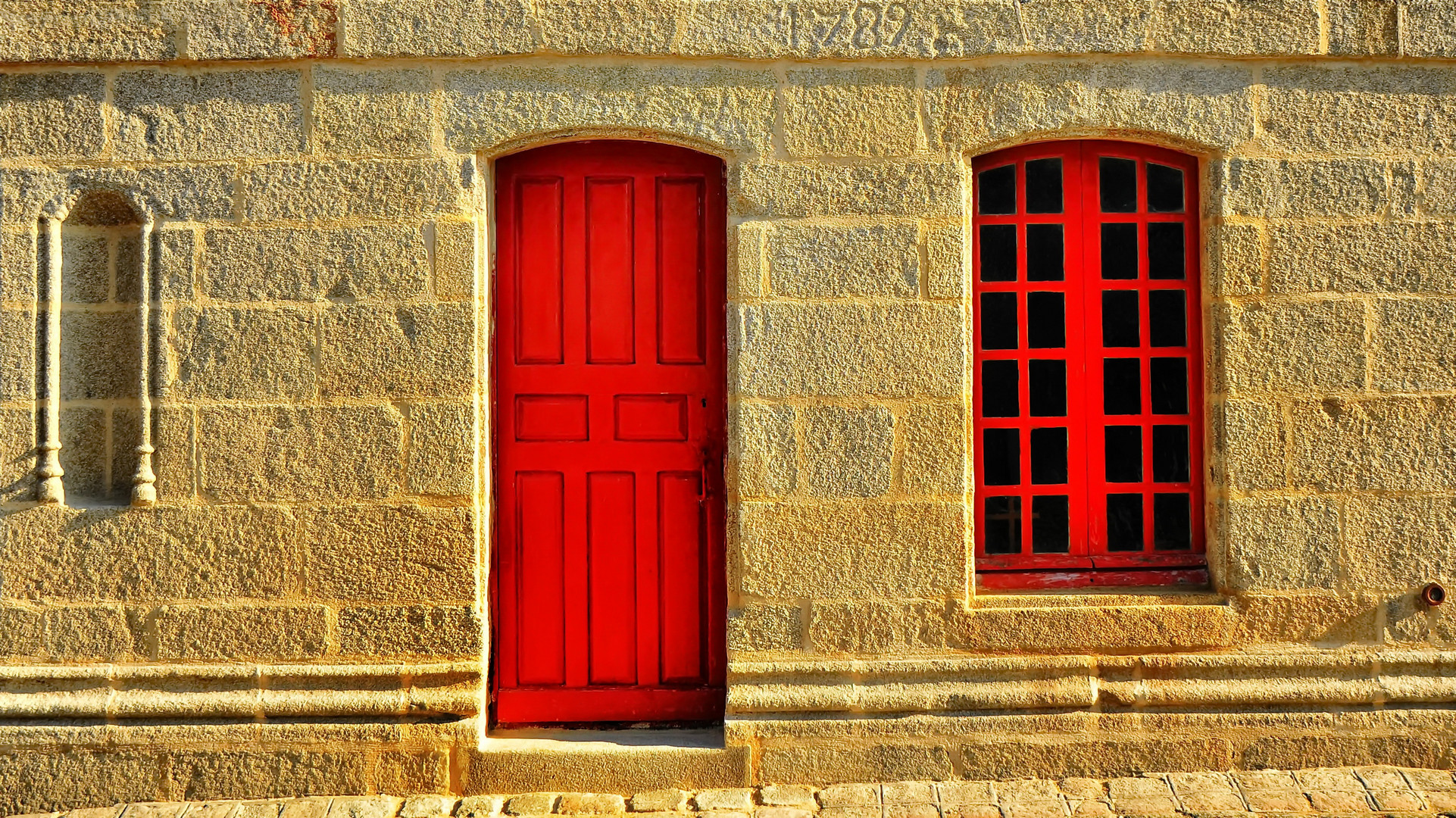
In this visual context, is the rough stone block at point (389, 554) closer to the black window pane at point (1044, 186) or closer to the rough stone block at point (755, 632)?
the rough stone block at point (755, 632)

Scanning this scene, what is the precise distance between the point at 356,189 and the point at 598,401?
3.83 ft

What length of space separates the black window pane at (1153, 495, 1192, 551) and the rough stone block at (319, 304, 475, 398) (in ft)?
8.60

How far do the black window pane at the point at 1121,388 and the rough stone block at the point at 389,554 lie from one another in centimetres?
243

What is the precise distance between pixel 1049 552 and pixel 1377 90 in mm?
2086

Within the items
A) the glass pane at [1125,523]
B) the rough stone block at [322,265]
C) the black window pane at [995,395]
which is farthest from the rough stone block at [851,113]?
the glass pane at [1125,523]

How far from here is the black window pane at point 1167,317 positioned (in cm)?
468

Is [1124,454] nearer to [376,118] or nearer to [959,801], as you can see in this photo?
[959,801]

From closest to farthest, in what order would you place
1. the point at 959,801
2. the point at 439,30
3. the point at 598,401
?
1. the point at 959,801
2. the point at 439,30
3. the point at 598,401

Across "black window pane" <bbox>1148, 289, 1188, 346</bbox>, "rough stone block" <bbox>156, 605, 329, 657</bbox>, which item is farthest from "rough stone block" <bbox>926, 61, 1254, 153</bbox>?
"rough stone block" <bbox>156, 605, 329, 657</bbox>

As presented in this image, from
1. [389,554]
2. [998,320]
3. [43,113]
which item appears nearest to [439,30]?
[43,113]

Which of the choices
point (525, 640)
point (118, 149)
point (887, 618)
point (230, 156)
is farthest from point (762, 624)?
point (118, 149)

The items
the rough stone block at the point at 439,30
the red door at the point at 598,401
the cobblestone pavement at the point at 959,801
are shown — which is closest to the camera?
the cobblestone pavement at the point at 959,801

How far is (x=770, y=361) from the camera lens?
4.48 metres

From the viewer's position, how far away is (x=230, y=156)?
4.49 meters
